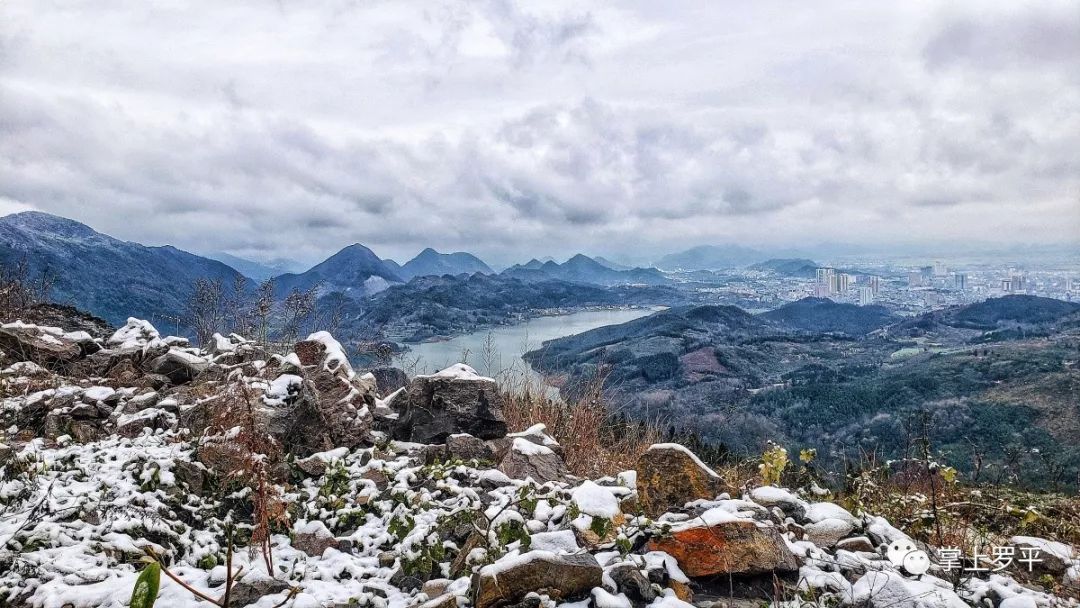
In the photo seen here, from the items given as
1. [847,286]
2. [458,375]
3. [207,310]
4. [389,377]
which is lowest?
[847,286]

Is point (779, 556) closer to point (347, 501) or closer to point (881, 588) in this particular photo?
point (881, 588)

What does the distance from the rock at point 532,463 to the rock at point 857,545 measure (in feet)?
8.62

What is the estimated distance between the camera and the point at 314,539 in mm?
4672

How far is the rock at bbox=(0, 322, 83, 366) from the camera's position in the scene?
26.9 feet

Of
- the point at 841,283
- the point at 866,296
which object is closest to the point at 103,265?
the point at 866,296

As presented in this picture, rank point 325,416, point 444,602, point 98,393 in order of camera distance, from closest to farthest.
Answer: point 444,602 < point 325,416 < point 98,393

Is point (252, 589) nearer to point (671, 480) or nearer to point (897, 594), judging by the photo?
point (671, 480)

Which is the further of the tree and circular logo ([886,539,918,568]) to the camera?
the tree

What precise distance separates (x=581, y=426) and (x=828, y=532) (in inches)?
167

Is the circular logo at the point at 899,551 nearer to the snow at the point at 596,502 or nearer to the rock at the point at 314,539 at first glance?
the snow at the point at 596,502

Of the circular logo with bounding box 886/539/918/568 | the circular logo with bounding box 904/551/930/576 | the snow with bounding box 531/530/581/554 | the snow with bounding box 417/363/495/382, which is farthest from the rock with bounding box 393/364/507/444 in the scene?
the circular logo with bounding box 904/551/930/576

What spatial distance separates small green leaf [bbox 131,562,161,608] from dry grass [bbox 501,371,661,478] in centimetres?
584

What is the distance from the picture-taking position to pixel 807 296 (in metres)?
158

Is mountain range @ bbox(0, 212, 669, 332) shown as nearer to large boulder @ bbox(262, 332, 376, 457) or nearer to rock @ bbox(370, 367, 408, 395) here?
rock @ bbox(370, 367, 408, 395)
